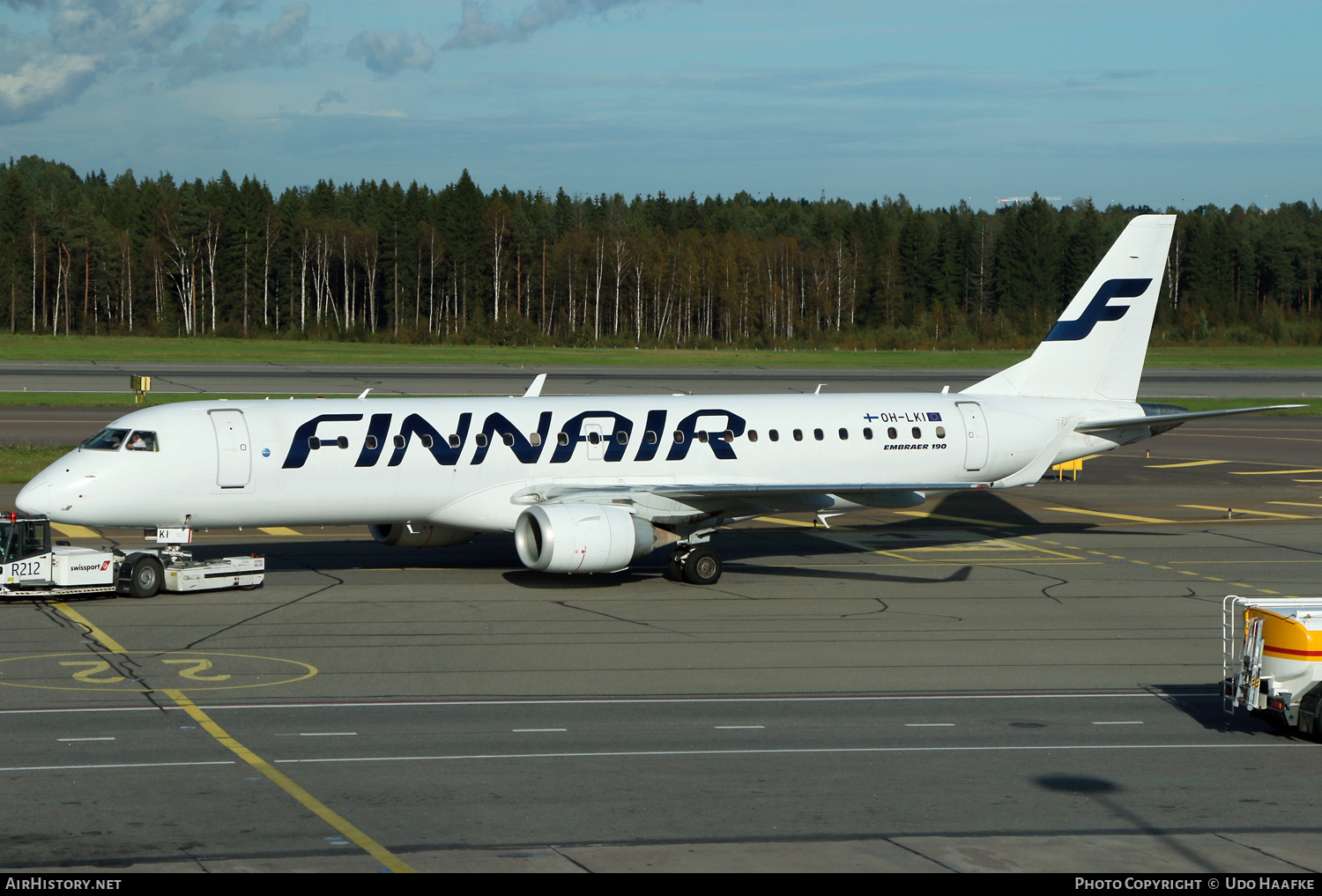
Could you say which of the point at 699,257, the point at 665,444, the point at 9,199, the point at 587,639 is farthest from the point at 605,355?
the point at 587,639

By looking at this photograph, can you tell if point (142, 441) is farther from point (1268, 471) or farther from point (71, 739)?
point (1268, 471)

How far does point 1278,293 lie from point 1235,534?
167 meters

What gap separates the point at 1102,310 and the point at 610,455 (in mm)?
15479

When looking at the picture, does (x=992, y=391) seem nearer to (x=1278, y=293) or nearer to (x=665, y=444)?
(x=665, y=444)

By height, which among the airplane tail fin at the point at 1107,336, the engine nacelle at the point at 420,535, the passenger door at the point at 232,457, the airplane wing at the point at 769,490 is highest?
the airplane tail fin at the point at 1107,336

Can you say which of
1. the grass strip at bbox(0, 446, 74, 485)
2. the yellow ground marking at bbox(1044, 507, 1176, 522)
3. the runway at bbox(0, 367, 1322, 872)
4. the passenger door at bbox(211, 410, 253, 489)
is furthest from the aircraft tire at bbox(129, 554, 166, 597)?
the yellow ground marking at bbox(1044, 507, 1176, 522)

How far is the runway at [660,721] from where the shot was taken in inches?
529

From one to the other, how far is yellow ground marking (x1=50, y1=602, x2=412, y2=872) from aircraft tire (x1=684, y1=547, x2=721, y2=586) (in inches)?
499

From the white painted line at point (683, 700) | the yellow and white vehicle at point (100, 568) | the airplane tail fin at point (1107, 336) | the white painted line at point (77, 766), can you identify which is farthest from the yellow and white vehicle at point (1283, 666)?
the yellow and white vehicle at point (100, 568)

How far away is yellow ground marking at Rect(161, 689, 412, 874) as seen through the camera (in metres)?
12.9

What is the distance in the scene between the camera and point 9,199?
162000mm

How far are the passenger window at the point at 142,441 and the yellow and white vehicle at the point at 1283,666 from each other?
21887 mm

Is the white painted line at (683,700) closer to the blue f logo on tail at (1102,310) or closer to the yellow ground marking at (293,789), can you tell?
the yellow ground marking at (293,789)

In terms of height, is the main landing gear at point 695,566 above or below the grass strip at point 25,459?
below
